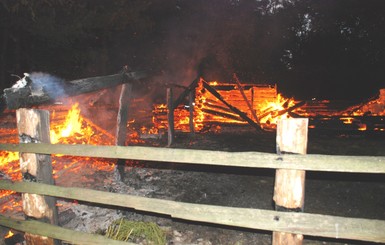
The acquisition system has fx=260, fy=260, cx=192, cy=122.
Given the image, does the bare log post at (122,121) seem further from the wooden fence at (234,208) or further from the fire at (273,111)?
the fire at (273,111)

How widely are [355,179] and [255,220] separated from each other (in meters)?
3.96

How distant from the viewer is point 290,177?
2602 millimetres

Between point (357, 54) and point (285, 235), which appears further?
point (357, 54)

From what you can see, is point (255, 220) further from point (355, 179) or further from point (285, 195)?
point (355, 179)

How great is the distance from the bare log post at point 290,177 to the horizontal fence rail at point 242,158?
0.11m

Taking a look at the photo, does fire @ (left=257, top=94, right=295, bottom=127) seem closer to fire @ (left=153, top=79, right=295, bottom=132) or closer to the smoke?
fire @ (left=153, top=79, right=295, bottom=132)

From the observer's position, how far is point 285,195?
2.64 m

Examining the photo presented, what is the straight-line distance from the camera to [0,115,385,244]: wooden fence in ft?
7.78

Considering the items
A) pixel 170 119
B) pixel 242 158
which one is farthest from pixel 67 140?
pixel 242 158

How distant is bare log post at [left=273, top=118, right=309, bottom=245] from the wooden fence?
0.31 ft

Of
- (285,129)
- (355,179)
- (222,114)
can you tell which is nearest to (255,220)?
(285,129)

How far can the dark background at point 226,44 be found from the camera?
13.2m

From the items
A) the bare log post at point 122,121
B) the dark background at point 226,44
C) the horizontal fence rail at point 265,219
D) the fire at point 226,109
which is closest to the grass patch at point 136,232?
the horizontal fence rail at point 265,219

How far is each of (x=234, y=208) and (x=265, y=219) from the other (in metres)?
0.32
